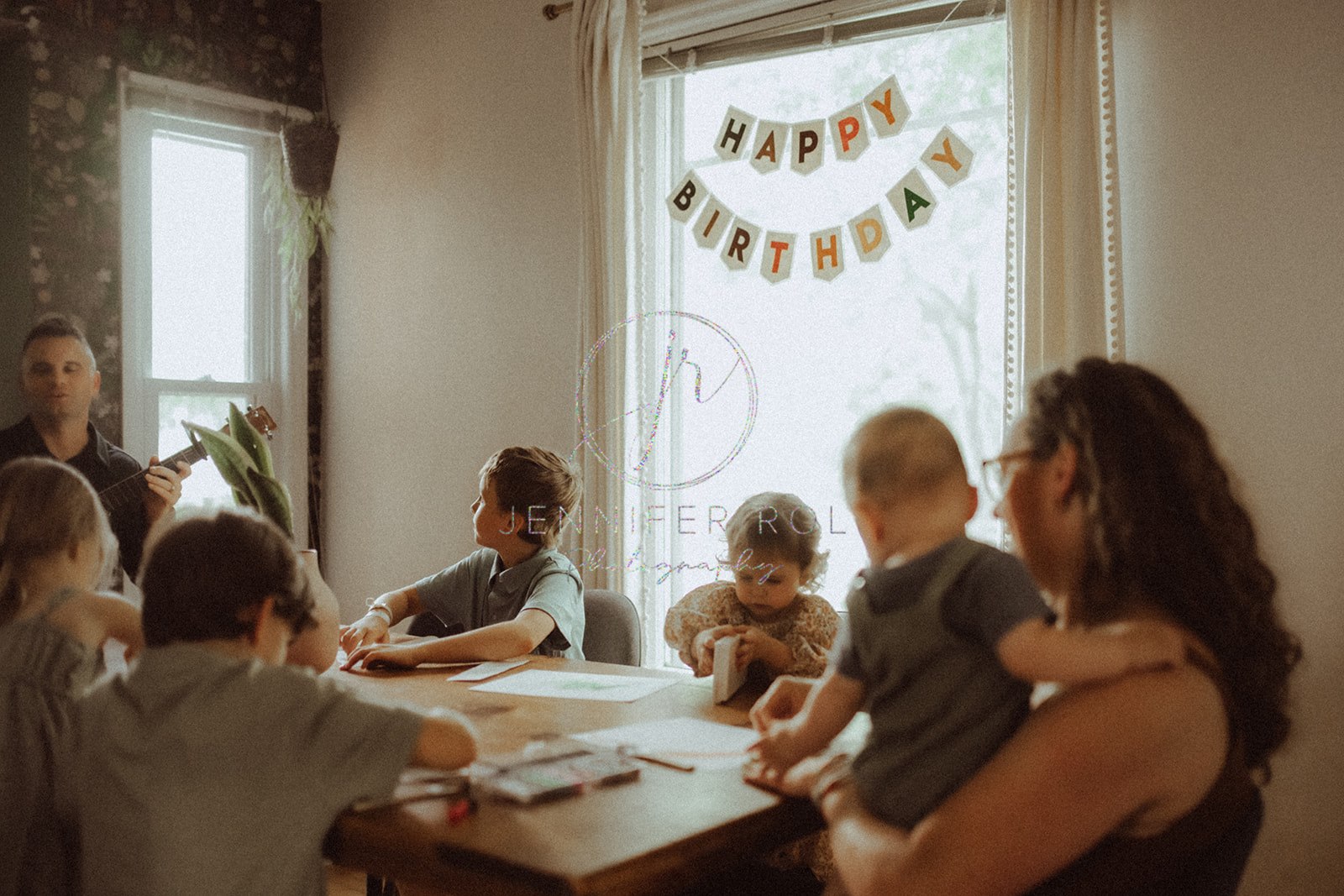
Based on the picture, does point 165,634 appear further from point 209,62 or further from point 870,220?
point 209,62

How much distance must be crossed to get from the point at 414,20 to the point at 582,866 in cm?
372

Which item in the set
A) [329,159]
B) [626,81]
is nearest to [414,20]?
[329,159]

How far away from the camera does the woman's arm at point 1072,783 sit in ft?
3.56

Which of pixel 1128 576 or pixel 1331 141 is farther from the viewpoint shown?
pixel 1331 141

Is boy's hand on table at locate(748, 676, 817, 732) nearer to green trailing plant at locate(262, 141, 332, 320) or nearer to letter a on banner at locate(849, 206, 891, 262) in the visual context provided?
letter a on banner at locate(849, 206, 891, 262)

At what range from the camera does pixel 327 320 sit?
447 cm

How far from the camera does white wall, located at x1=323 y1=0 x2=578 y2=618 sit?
378 centimetres

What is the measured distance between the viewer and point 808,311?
128 inches

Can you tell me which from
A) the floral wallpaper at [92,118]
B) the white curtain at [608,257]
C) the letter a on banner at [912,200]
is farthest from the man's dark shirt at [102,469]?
the letter a on banner at [912,200]

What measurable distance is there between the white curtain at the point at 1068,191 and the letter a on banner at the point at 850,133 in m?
0.44

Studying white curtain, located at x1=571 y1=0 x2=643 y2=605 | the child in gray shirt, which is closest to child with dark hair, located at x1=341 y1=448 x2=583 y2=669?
white curtain, located at x1=571 y1=0 x2=643 y2=605

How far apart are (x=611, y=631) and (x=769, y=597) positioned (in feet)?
1.72

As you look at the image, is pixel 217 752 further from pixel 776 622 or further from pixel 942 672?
pixel 776 622

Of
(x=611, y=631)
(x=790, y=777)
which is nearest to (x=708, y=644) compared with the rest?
(x=611, y=631)
